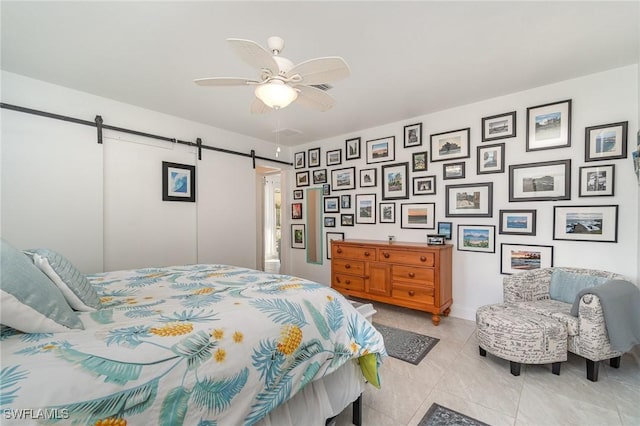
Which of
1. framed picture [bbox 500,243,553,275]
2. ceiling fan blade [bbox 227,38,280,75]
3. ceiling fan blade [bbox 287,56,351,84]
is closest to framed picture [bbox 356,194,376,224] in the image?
framed picture [bbox 500,243,553,275]

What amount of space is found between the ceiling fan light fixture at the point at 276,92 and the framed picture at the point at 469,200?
Result: 249 centimetres

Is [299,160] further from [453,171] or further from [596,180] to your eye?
[596,180]

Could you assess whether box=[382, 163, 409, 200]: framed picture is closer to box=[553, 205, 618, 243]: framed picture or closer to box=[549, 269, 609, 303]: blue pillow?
box=[553, 205, 618, 243]: framed picture

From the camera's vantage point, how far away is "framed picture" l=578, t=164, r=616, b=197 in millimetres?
2535

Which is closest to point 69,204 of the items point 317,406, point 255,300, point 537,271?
point 255,300

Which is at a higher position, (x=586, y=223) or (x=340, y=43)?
(x=340, y=43)

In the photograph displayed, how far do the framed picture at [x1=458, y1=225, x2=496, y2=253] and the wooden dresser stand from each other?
8.7 inches

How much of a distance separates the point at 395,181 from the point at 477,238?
4.13 feet

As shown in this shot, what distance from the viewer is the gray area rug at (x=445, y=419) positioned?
5.44 ft

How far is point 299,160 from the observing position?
500 centimetres

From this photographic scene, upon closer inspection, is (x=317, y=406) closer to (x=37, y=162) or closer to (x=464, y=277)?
(x=464, y=277)

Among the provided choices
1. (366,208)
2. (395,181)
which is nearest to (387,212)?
(366,208)

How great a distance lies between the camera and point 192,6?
1701 mm

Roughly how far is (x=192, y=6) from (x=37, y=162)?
221 cm
